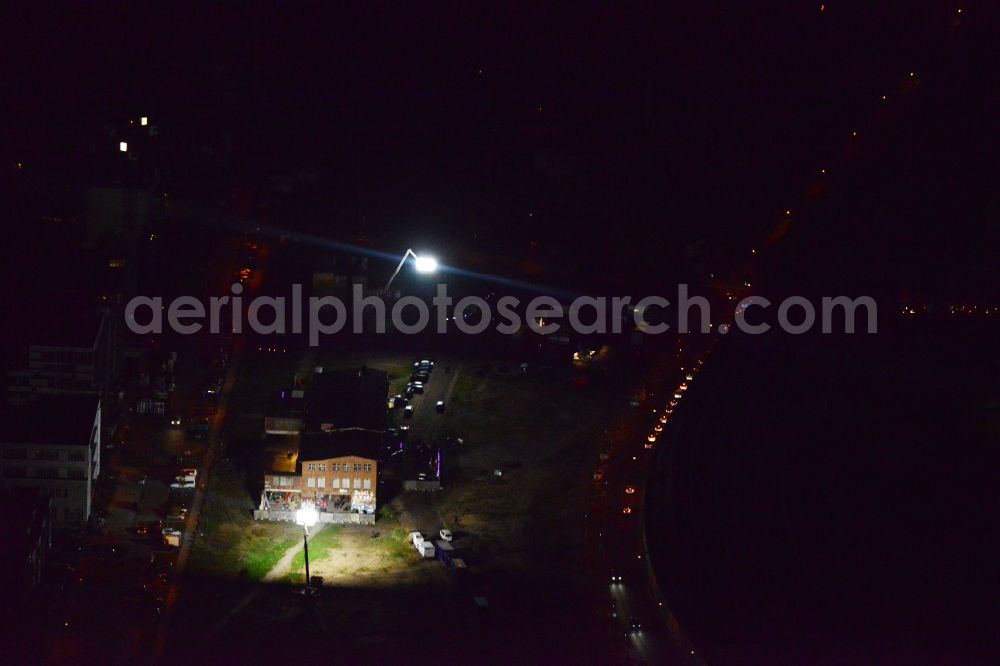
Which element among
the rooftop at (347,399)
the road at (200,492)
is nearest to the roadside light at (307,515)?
the road at (200,492)

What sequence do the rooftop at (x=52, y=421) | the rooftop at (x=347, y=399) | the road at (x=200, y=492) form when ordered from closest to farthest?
the road at (x=200, y=492) → the rooftop at (x=52, y=421) → the rooftop at (x=347, y=399)

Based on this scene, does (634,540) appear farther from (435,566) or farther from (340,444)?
(340,444)

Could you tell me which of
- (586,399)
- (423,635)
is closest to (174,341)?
(586,399)

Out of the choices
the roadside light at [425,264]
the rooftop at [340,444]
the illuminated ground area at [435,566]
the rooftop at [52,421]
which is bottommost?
the illuminated ground area at [435,566]

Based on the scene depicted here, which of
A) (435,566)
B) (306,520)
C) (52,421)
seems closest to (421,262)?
(52,421)

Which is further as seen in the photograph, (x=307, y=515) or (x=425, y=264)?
(x=425, y=264)

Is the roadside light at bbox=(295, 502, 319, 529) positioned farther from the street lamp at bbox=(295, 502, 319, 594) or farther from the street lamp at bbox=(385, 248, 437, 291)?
the street lamp at bbox=(385, 248, 437, 291)

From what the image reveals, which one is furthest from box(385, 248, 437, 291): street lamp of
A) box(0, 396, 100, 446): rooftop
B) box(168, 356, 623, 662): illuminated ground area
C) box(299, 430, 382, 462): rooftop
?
box(0, 396, 100, 446): rooftop

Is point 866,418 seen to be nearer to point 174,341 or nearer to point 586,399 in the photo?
point 586,399

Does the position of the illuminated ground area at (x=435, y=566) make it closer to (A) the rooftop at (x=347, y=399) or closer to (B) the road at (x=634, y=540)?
(B) the road at (x=634, y=540)
